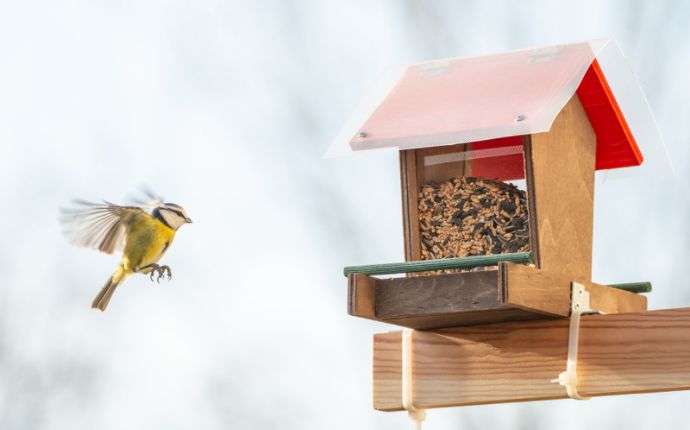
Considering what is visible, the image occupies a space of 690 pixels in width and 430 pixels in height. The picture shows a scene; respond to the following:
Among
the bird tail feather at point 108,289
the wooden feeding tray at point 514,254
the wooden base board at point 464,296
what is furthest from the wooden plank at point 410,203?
the bird tail feather at point 108,289

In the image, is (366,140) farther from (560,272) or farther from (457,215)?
(560,272)

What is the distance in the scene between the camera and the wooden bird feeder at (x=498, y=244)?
85.4 inches

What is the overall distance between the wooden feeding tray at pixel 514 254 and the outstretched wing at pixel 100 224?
1002 mm

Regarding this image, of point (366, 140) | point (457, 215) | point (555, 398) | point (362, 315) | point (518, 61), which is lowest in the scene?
point (555, 398)

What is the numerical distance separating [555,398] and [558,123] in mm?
635

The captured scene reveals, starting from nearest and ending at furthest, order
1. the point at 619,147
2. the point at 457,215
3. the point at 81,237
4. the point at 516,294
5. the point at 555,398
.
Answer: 1. the point at 516,294
2. the point at 555,398
3. the point at 457,215
4. the point at 619,147
5. the point at 81,237

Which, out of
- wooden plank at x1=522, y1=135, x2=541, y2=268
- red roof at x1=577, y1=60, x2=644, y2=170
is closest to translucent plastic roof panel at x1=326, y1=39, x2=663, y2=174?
red roof at x1=577, y1=60, x2=644, y2=170

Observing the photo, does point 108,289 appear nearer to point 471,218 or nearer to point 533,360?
point 471,218

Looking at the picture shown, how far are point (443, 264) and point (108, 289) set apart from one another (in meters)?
1.62

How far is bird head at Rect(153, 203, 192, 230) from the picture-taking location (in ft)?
9.80

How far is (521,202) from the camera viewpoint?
238cm

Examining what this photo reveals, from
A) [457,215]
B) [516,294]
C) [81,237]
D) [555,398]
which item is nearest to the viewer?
[516,294]

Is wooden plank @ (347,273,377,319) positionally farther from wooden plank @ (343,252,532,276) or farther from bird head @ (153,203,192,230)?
bird head @ (153,203,192,230)

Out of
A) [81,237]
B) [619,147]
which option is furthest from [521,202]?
[81,237]
